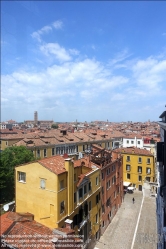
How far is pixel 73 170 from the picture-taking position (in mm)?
7367

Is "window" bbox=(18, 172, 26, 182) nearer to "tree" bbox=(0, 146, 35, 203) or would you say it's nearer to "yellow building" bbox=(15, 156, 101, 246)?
"yellow building" bbox=(15, 156, 101, 246)

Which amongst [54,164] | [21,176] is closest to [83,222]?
[54,164]

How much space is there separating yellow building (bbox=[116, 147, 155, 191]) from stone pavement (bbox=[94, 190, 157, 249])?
1.38 m

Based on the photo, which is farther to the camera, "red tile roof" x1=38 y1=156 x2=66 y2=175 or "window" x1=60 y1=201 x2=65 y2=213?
"red tile roof" x1=38 y1=156 x2=66 y2=175

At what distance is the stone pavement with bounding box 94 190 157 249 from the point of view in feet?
23.2

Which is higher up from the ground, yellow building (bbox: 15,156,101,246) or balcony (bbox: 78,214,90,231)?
yellow building (bbox: 15,156,101,246)

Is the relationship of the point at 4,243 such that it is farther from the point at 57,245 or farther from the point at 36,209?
the point at 36,209

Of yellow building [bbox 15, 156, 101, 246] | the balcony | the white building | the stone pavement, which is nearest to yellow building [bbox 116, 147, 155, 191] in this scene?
the stone pavement

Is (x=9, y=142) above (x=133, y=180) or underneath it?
above

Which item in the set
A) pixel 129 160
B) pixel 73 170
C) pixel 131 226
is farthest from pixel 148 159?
pixel 73 170

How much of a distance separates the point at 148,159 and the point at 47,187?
1141cm

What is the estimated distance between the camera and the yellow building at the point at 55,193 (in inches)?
259

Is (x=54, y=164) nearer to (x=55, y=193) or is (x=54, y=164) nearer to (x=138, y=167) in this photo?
(x=55, y=193)

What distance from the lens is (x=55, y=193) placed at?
652cm
